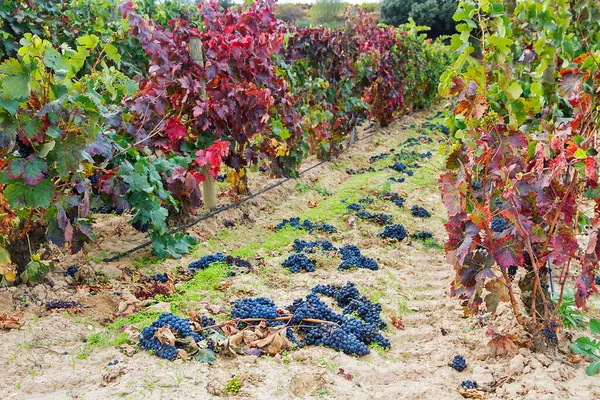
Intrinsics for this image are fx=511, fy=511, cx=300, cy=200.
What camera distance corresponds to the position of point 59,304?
3244 mm

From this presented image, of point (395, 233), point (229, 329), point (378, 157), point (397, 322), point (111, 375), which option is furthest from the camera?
point (378, 157)

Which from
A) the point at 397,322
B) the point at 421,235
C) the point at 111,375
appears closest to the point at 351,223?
the point at 421,235

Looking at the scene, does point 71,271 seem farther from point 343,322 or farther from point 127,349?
point 343,322

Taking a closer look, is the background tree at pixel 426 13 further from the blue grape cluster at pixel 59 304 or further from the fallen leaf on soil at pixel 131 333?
the fallen leaf on soil at pixel 131 333

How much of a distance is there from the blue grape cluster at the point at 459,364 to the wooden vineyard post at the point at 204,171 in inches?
111

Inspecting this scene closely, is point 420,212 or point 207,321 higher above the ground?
point 207,321

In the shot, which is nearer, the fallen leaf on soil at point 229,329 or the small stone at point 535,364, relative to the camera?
the small stone at point 535,364

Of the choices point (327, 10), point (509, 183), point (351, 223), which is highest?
point (327, 10)

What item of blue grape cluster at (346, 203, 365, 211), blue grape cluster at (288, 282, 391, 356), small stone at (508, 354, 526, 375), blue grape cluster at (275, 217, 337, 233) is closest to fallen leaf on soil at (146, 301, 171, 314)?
blue grape cluster at (288, 282, 391, 356)

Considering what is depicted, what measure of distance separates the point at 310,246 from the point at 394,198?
1.84 meters

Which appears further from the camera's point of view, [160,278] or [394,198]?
[394,198]

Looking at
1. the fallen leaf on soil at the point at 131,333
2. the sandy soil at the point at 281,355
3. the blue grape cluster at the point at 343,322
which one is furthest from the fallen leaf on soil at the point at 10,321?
the blue grape cluster at the point at 343,322

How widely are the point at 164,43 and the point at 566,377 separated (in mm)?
4204

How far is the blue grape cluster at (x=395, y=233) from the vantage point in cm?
489
